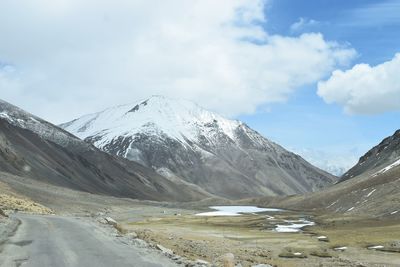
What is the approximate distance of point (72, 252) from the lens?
32000 mm

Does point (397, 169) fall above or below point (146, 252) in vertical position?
above

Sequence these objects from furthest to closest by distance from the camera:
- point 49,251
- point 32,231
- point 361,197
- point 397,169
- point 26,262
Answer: point 397,169 → point 361,197 → point 32,231 → point 49,251 → point 26,262

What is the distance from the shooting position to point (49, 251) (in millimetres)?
32250

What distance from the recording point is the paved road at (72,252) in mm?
27875

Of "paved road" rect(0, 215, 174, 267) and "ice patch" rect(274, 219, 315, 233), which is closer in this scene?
"paved road" rect(0, 215, 174, 267)

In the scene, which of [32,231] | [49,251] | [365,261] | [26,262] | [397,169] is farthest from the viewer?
[397,169]

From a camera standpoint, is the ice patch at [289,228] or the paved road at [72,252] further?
the ice patch at [289,228]

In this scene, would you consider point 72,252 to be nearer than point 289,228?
Yes

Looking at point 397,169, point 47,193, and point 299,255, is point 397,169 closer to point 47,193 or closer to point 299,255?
point 47,193

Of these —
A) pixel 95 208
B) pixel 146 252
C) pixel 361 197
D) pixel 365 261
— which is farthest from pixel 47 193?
pixel 146 252

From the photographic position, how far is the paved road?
2788 cm

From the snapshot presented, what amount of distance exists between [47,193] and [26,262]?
475 ft

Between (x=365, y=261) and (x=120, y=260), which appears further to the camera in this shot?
(x=365, y=261)

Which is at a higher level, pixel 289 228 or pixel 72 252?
pixel 289 228
